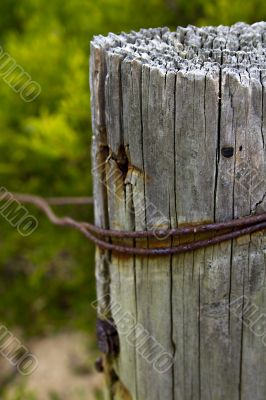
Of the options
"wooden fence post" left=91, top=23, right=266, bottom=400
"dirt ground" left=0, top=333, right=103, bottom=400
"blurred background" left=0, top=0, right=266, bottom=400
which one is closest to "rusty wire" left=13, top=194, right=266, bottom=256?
"wooden fence post" left=91, top=23, right=266, bottom=400

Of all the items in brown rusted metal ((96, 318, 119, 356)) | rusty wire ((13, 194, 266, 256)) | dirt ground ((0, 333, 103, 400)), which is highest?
rusty wire ((13, 194, 266, 256))

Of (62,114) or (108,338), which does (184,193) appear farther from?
(62,114)

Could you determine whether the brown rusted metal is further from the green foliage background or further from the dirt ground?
the dirt ground

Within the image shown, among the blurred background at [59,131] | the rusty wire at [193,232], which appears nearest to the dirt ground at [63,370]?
the blurred background at [59,131]

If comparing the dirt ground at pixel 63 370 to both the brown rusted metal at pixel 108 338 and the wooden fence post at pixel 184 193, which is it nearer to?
the brown rusted metal at pixel 108 338

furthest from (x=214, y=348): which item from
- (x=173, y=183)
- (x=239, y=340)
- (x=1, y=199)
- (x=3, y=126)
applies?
(x=3, y=126)

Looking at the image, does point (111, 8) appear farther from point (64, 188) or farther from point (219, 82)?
point (219, 82)
